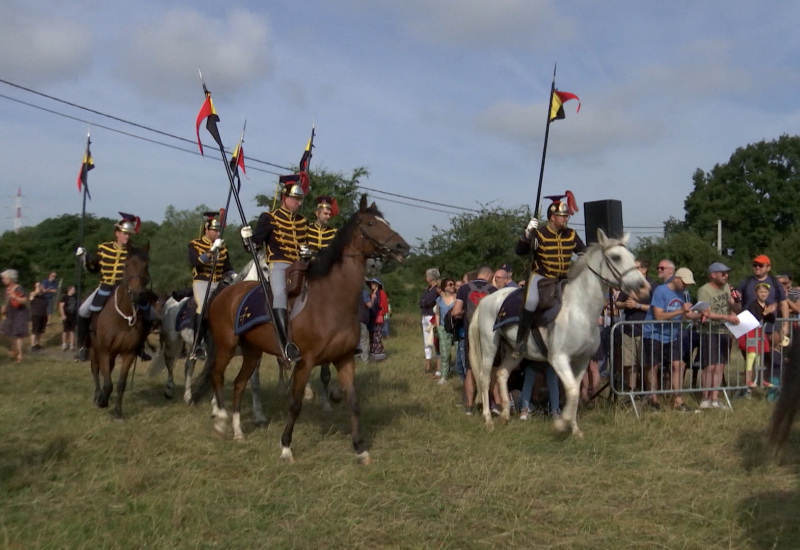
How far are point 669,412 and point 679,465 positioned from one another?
8.28ft

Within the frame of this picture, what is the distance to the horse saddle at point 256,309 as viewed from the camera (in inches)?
307

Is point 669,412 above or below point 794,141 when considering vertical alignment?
below

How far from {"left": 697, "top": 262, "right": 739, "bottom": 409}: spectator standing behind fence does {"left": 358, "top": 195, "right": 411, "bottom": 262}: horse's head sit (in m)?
4.95

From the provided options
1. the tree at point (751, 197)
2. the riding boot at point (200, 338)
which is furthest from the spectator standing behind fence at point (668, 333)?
the tree at point (751, 197)

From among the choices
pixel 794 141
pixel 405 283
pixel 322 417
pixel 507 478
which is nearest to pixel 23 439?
pixel 322 417

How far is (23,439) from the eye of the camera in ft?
25.5

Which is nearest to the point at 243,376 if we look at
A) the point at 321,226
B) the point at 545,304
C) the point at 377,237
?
the point at 321,226

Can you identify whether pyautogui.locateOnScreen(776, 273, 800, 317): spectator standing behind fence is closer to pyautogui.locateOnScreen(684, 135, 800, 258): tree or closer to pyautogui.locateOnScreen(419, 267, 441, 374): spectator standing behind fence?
pyautogui.locateOnScreen(419, 267, 441, 374): spectator standing behind fence

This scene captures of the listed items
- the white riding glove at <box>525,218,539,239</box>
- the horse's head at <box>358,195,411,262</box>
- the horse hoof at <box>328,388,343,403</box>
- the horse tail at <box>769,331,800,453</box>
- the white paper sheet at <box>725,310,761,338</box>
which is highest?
the white riding glove at <box>525,218,539,239</box>

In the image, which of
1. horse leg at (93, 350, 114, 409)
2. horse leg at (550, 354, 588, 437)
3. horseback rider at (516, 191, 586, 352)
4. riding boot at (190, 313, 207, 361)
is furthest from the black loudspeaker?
horse leg at (93, 350, 114, 409)

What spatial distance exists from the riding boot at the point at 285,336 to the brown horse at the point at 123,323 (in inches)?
104

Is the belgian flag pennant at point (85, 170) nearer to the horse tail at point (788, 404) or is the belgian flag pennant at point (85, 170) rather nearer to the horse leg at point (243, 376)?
the horse leg at point (243, 376)

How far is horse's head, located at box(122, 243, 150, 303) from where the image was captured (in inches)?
371

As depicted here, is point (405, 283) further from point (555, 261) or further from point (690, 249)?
point (555, 261)
